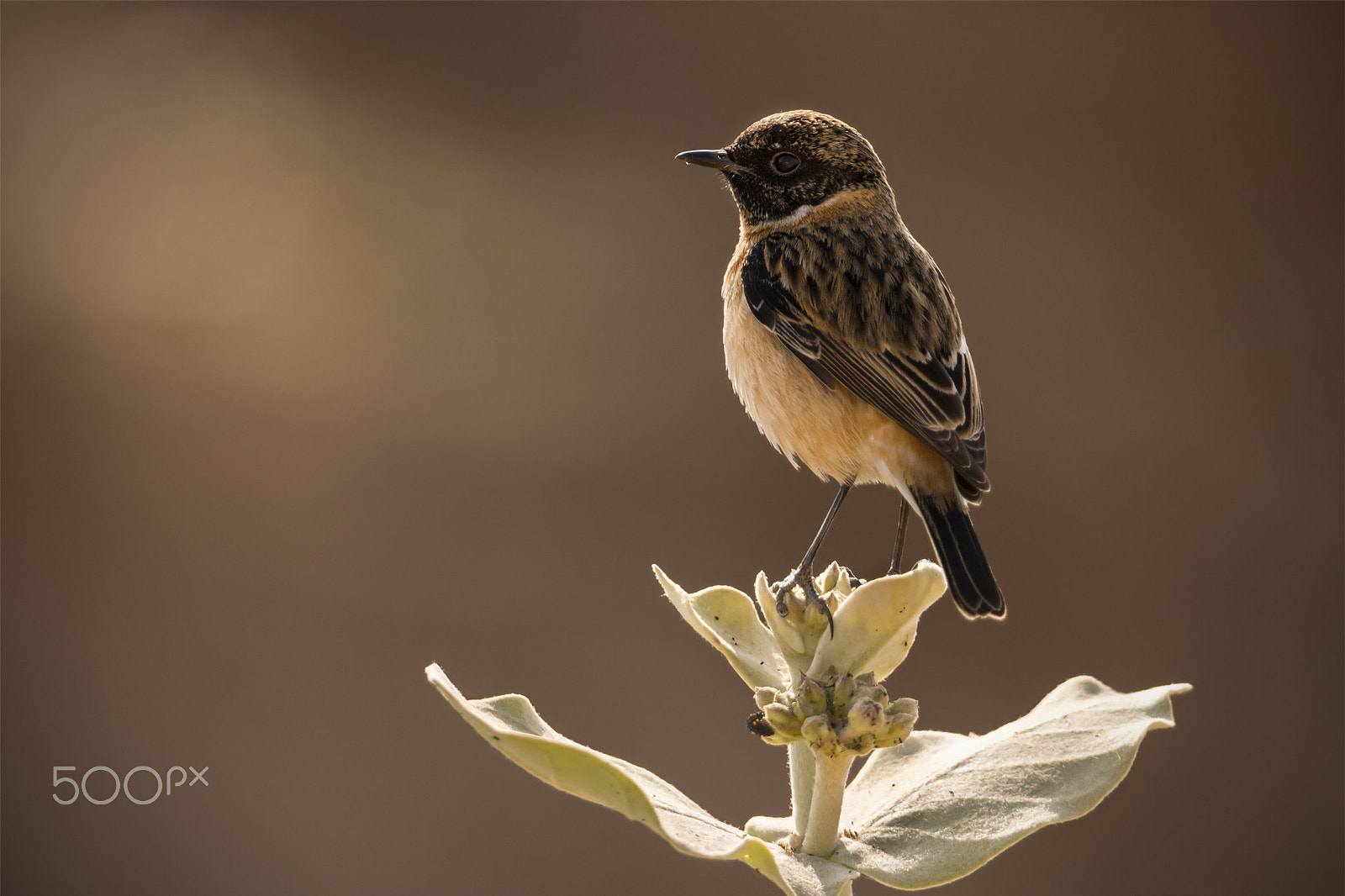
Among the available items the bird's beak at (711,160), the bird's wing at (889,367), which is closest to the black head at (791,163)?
the bird's beak at (711,160)

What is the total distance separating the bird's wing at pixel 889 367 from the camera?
6.77ft

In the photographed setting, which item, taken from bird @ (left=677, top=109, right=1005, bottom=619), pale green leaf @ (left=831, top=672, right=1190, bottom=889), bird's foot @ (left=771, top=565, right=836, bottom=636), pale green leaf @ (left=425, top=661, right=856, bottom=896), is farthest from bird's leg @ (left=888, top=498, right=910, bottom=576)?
pale green leaf @ (left=425, top=661, right=856, bottom=896)

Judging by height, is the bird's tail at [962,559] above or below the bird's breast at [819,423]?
below

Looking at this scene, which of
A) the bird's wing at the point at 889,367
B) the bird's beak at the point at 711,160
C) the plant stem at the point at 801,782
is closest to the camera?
the plant stem at the point at 801,782

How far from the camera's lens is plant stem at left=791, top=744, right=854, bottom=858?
4.27 ft

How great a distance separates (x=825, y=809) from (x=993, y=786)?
0.27 metres

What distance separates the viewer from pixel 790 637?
1422 millimetres

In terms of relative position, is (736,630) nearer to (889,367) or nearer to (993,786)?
(993,786)

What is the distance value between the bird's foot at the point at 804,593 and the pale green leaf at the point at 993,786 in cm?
29

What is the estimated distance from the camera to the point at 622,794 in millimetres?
1135

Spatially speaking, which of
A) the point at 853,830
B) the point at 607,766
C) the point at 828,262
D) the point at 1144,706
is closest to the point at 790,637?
the point at 853,830

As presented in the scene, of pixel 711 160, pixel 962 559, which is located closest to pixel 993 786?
pixel 962 559

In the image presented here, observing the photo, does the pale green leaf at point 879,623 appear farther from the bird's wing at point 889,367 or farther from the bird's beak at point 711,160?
the bird's beak at point 711,160

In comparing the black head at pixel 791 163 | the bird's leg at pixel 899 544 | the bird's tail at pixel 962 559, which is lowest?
the bird's tail at pixel 962 559
